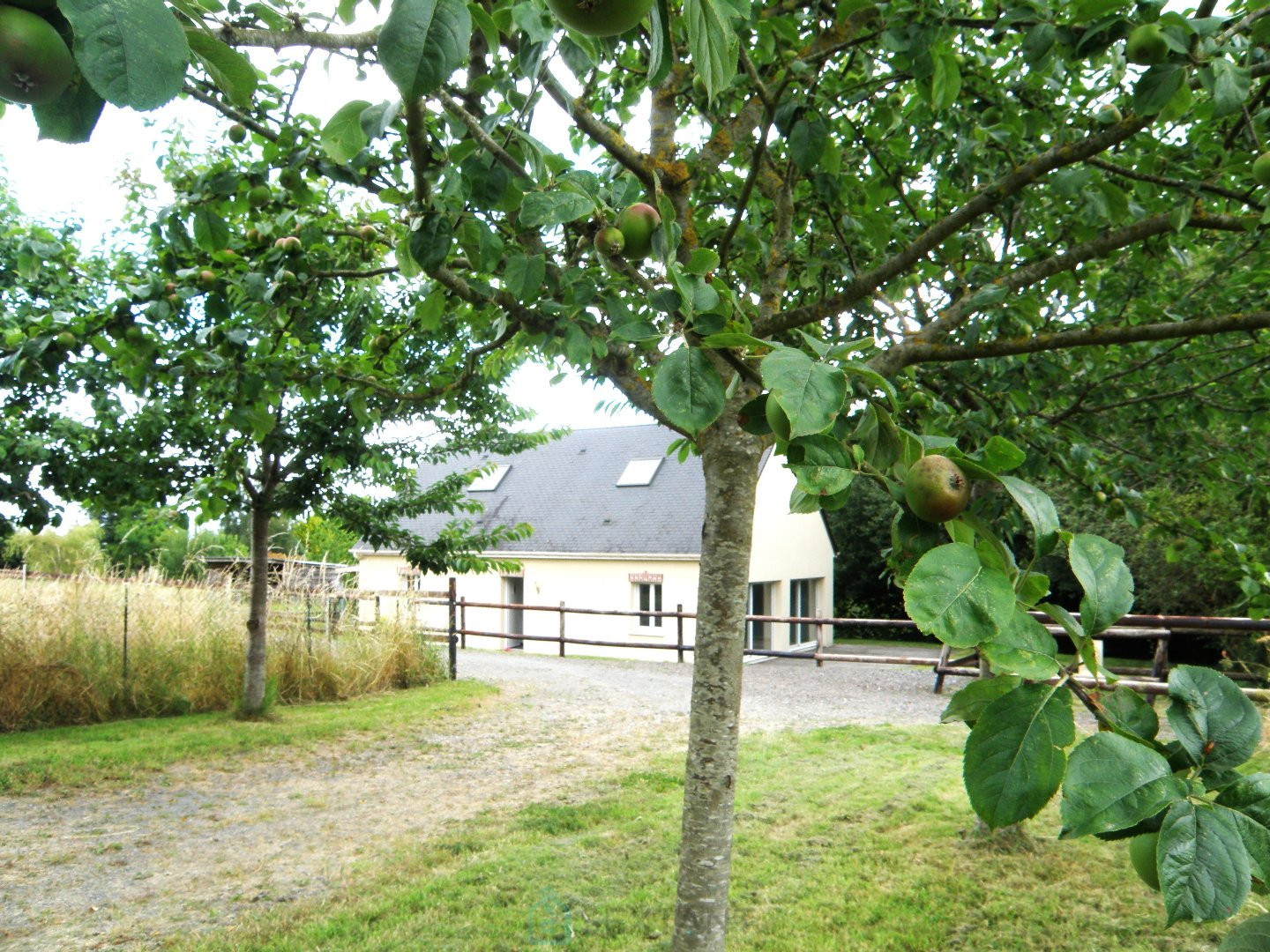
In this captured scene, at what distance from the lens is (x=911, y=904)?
431 centimetres

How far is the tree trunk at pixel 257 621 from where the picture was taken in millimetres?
8836

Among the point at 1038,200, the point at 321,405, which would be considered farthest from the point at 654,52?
the point at 321,405

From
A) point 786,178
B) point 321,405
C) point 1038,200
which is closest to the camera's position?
point 786,178

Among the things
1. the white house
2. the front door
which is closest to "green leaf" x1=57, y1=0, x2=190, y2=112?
the white house

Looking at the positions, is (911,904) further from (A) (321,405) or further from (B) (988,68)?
(A) (321,405)

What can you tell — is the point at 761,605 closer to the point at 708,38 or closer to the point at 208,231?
the point at 208,231

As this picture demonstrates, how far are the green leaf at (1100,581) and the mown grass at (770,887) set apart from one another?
3.59 meters

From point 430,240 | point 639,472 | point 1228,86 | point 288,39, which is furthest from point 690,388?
point 639,472

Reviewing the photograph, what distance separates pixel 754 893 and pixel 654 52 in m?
4.44


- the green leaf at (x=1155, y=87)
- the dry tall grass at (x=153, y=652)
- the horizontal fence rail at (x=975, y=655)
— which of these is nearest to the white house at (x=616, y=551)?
the horizontal fence rail at (x=975, y=655)

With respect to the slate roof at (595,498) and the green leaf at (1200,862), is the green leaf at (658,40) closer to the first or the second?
the green leaf at (1200,862)

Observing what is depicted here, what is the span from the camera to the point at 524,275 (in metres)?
1.83

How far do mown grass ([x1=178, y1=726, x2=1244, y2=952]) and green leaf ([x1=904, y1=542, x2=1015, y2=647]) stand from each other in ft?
12.0

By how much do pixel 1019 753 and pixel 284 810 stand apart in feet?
21.3
